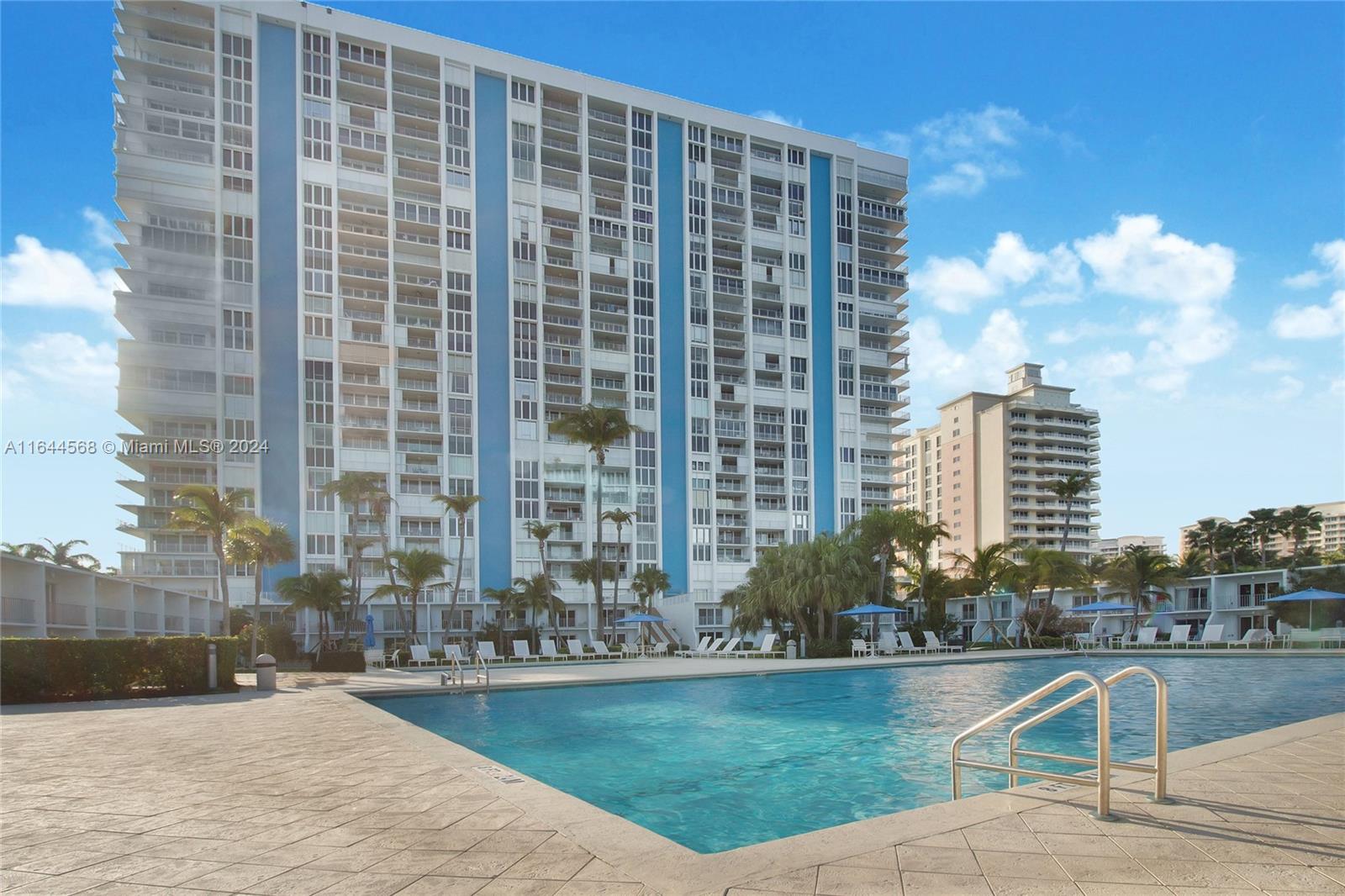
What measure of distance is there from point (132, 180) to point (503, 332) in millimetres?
23128

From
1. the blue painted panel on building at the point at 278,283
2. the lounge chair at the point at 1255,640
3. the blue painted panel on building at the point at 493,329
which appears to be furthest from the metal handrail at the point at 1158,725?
the blue painted panel on building at the point at 493,329

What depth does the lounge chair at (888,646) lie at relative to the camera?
31.9 meters

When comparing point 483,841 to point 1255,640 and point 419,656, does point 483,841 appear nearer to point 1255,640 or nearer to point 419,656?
point 419,656

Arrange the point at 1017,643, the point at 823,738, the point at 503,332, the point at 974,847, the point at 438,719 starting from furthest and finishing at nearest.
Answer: the point at 503,332 → the point at 1017,643 → the point at 438,719 → the point at 823,738 → the point at 974,847

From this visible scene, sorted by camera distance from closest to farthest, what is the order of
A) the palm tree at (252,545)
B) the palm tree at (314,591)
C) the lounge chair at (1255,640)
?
the palm tree at (252,545) < the lounge chair at (1255,640) < the palm tree at (314,591)

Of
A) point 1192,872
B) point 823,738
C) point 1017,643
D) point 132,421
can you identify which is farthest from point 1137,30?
point 132,421

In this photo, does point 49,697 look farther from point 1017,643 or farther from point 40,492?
point 1017,643

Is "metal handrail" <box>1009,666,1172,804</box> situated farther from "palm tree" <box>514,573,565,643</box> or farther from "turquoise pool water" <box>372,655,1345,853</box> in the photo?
"palm tree" <box>514,573,565,643</box>

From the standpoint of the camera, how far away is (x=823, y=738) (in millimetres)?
12539

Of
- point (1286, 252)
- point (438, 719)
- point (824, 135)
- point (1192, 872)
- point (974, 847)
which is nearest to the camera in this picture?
point (1192, 872)

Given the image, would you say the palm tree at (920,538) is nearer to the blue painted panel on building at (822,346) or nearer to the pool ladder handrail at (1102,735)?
the blue painted panel on building at (822,346)

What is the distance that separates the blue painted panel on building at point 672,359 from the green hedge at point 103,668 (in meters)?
42.6

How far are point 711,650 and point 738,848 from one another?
31.0 m

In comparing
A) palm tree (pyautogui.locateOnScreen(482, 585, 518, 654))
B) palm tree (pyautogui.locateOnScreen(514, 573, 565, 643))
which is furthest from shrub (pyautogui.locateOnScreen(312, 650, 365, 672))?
palm tree (pyautogui.locateOnScreen(514, 573, 565, 643))
